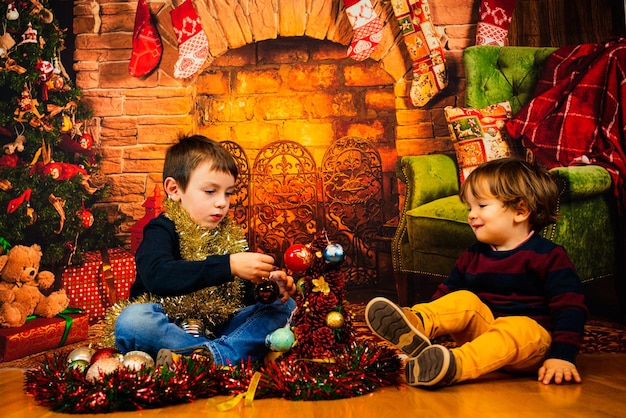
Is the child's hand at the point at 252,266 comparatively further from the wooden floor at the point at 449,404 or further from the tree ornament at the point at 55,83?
the tree ornament at the point at 55,83

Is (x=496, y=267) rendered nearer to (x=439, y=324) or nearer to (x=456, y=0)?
(x=439, y=324)

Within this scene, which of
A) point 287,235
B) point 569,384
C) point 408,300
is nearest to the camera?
point 569,384

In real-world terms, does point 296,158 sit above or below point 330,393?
above

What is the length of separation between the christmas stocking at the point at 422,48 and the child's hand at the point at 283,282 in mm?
1311

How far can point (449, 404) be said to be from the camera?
1341mm

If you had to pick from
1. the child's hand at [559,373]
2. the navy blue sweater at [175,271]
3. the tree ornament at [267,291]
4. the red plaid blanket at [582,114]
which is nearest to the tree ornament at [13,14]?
the navy blue sweater at [175,271]

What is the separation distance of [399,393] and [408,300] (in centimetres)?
107

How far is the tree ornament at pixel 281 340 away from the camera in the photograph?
58.7 inches

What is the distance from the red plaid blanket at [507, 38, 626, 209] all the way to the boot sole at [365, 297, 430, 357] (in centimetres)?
122

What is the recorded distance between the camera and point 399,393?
1.44 m

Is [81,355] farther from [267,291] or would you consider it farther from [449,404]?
[449,404]

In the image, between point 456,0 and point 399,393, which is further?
point 456,0

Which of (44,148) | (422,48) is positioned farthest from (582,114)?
(44,148)

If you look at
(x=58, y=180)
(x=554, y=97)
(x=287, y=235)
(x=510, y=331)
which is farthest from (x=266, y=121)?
(x=510, y=331)
